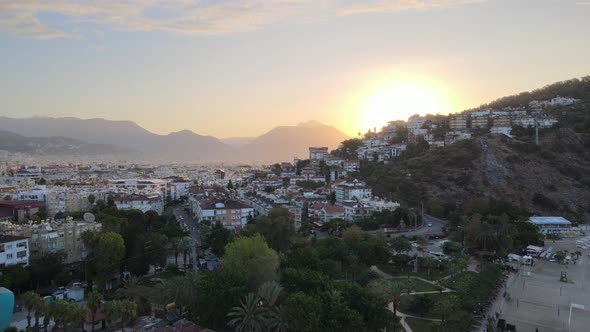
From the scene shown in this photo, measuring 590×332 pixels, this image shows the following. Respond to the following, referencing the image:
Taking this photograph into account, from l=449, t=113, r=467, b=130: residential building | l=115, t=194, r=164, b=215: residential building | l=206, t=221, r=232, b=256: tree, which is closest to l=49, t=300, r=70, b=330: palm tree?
l=206, t=221, r=232, b=256: tree

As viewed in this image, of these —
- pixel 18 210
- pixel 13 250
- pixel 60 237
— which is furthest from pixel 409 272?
pixel 18 210

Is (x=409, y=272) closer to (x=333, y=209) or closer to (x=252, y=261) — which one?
(x=252, y=261)

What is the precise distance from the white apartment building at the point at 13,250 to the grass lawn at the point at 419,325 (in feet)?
71.8

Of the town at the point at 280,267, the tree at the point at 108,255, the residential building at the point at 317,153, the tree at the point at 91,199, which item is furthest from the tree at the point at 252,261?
the residential building at the point at 317,153

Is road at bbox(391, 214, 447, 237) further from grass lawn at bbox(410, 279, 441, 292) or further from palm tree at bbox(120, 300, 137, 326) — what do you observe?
palm tree at bbox(120, 300, 137, 326)

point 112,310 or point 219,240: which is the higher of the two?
point 112,310

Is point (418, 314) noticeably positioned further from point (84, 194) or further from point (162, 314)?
point (84, 194)

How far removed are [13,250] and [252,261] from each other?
50.1ft

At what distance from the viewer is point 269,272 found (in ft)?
66.3

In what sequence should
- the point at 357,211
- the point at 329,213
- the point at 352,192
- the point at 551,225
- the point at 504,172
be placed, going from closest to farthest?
the point at 551,225 → the point at 329,213 → the point at 357,211 → the point at 352,192 → the point at 504,172

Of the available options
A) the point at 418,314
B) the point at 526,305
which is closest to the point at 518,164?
the point at 526,305

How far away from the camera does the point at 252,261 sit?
806 inches

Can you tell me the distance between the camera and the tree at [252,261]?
20.1 m

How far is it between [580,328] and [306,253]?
1336 centimetres
